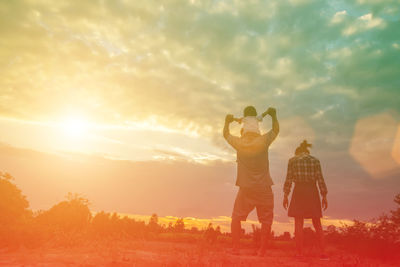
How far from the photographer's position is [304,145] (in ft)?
27.6

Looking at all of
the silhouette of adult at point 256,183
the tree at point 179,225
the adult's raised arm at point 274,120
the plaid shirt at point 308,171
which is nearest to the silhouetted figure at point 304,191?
the plaid shirt at point 308,171

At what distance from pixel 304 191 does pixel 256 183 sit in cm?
164

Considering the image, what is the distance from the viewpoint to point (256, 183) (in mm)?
7078

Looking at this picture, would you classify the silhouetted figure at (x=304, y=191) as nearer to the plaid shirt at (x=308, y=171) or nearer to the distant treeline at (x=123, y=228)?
the plaid shirt at (x=308, y=171)

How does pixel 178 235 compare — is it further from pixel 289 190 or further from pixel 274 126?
pixel 274 126

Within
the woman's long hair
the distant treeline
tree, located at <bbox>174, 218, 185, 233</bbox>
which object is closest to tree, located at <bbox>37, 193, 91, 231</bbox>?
the distant treeline

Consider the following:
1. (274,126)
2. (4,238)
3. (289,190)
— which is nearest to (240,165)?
(274,126)

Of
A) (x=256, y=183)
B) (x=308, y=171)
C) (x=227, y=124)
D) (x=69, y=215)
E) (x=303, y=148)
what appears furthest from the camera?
(x=69, y=215)

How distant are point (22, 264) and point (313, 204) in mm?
6371

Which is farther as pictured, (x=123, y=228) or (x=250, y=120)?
(x=123, y=228)

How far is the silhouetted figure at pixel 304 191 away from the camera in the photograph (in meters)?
7.70

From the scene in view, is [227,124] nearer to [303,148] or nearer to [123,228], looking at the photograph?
[303,148]

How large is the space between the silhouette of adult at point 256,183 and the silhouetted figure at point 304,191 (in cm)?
114

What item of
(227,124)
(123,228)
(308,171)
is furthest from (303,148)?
(123,228)
